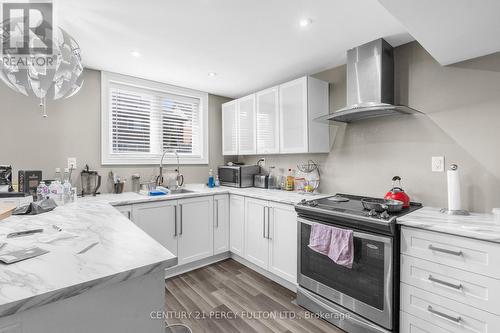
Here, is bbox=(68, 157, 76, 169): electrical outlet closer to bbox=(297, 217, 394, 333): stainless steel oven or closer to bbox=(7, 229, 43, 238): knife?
bbox=(7, 229, 43, 238): knife

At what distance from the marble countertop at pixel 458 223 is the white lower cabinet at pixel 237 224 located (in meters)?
1.71

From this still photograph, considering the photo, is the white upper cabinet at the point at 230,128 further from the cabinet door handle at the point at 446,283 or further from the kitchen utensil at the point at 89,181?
the cabinet door handle at the point at 446,283

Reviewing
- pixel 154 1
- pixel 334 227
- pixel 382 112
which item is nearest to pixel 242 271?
pixel 334 227

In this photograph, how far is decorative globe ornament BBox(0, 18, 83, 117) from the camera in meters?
1.19

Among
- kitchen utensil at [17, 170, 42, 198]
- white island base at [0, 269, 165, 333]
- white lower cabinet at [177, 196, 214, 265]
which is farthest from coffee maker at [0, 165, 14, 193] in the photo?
white island base at [0, 269, 165, 333]

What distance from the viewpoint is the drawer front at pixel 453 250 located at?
1295 millimetres

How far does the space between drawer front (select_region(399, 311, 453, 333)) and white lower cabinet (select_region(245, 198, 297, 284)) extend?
886 mm

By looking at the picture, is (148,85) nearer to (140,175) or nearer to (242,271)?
(140,175)

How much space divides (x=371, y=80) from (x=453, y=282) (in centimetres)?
159

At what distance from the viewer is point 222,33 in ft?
6.34

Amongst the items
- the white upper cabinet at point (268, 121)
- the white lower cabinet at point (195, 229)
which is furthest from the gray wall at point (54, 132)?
the white upper cabinet at point (268, 121)

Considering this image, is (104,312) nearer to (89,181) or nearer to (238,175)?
(89,181)

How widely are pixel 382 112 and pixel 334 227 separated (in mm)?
1123

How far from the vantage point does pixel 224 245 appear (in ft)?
9.98
